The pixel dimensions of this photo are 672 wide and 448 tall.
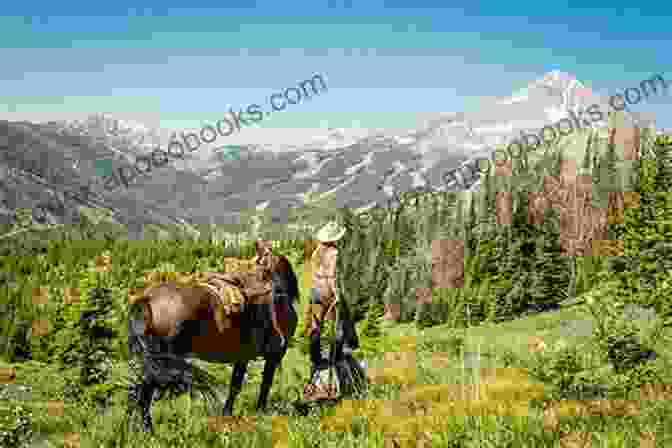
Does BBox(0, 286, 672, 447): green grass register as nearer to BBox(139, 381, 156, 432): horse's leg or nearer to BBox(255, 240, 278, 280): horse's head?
BBox(139, 381, 156, 432): horse's leg

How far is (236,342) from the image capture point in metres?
9.38

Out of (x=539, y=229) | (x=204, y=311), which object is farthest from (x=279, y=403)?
(x=539, y=229)

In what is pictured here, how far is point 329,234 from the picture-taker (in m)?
10.3

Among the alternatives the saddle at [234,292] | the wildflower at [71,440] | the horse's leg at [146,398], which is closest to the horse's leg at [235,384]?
the saddle at [234,292]

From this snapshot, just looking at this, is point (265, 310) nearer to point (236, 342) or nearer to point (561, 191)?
point (236, 342)

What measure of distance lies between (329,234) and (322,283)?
3.08 feet

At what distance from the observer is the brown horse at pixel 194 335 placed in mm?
7848

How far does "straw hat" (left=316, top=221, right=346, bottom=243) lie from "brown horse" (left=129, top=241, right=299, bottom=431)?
3.29ft

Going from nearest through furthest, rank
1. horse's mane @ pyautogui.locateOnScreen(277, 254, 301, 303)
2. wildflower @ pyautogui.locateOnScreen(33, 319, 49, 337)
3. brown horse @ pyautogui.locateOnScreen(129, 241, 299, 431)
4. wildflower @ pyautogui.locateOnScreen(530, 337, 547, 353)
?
1. brown horse @ pyautogui.locateOnScreen(129, 241, 299, 431)
2. horse's mane @ pyautogui.locateOnScreen(277, 254, 301, 303)
3. wildflower @ pyautogui.locateOnScreen(530, 337, 547, 353)
4. wildflower @ pyautogui.locateOnScreen(33, 319, 49, 337)

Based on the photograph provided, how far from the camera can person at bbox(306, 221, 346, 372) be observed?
33.2ft

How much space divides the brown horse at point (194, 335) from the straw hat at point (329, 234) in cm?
100

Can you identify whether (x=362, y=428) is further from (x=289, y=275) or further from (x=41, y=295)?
(x=41, y=295)

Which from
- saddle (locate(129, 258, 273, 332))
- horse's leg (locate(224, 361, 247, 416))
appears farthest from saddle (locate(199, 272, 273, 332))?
horse's leg (locate(224, 361, 247, 416))

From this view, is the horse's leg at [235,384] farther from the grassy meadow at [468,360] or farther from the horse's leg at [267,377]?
the horse's leg at [267,377]
